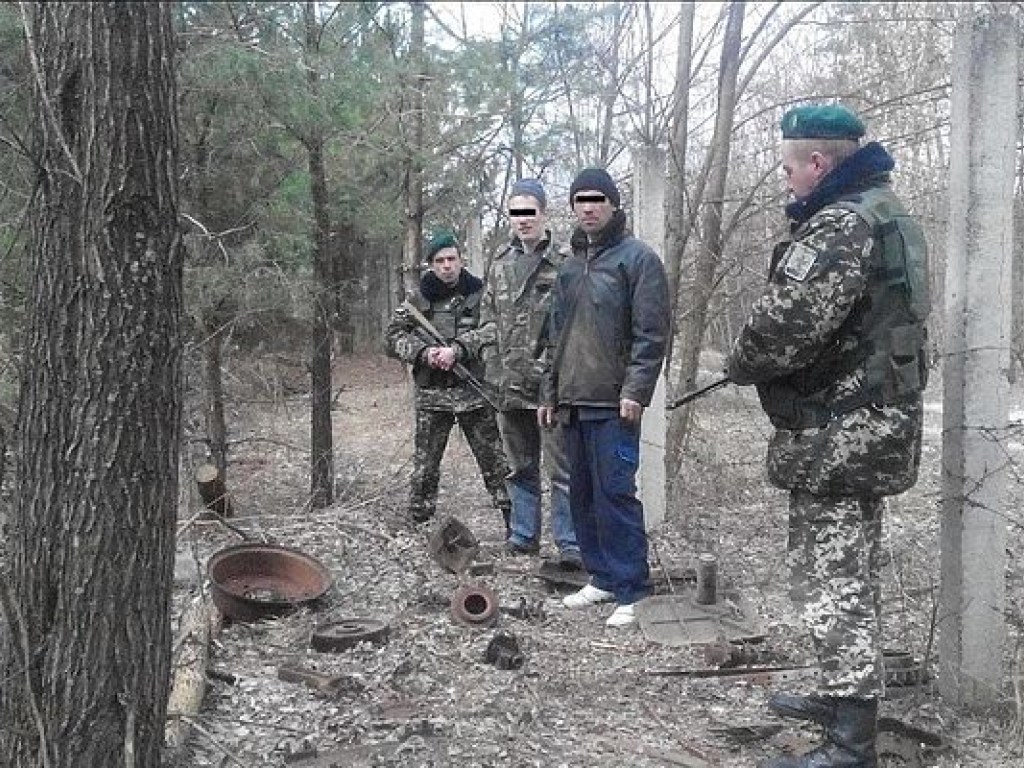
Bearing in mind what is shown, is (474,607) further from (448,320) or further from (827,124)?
(827,124)

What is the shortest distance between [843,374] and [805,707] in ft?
4.12

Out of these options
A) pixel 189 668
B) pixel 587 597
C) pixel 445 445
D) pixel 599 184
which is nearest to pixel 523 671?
pixel 587 597

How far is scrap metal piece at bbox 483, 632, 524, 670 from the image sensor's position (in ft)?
13.9

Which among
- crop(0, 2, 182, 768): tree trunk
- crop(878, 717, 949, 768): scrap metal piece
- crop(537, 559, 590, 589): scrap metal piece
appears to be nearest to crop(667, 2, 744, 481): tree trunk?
crop(537, 559, 590, 589): scrap metal piece

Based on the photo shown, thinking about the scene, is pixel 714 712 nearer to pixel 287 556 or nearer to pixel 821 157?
pixel 821 157

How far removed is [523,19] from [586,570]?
32.8ft

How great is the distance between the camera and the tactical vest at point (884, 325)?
125 inches

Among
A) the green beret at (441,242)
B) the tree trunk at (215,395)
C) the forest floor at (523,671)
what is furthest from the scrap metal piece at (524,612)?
the tree trunk at (215,395)

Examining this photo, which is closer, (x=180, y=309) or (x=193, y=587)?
(x=180, y=309)

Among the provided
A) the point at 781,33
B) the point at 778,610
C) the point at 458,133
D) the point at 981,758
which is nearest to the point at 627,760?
the point at 981,758

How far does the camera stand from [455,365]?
619 centimetres

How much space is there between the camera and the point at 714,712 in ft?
12.6

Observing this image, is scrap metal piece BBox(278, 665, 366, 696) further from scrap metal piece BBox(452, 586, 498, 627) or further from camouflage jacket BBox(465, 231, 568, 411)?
camouflage jacket BBox(465, 231, 568, 411)

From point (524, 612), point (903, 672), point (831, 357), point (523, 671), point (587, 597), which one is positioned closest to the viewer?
point (831, 357)
